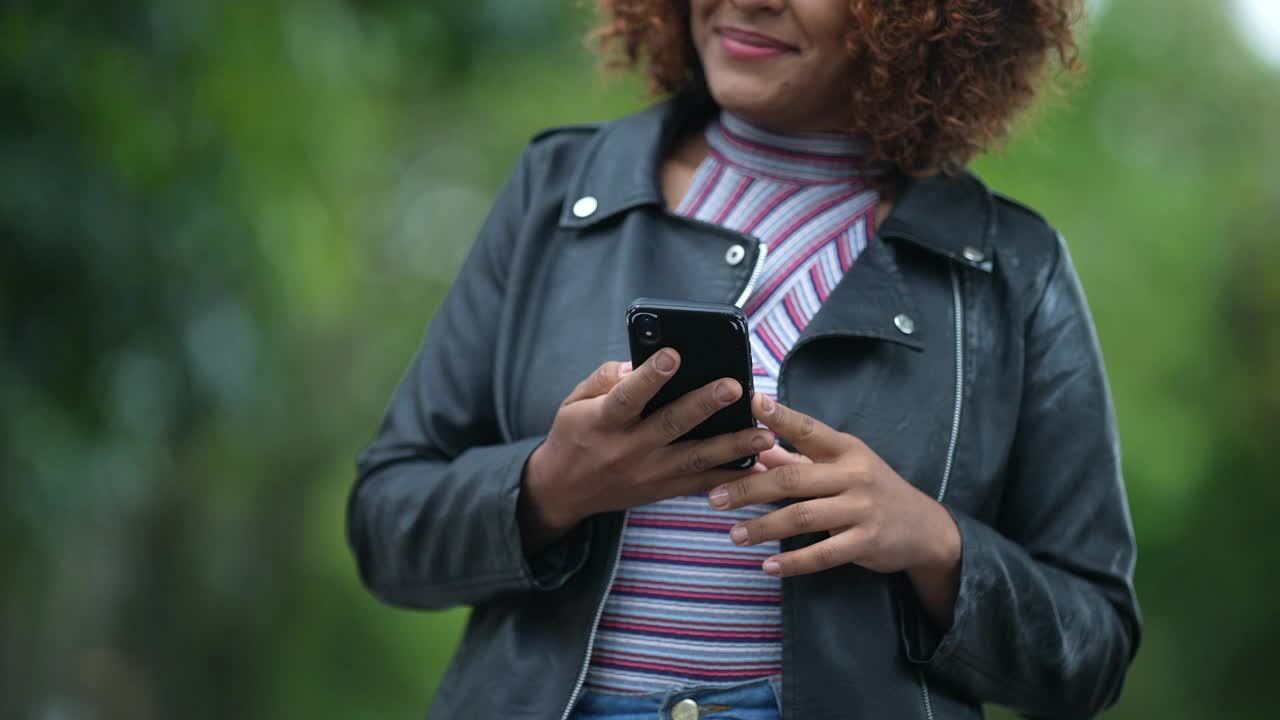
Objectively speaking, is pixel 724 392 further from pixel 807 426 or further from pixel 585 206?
pixel 585 206

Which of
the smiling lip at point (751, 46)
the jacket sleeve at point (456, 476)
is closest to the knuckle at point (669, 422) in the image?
the jacket sleeve at point (456, 476)

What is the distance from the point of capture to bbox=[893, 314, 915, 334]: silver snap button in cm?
170

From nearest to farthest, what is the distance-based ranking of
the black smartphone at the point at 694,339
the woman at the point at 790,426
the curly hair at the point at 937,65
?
the black smartphone at the point at 694,339, the woman at the point at 790,426, the curly hair at the point at 937,65

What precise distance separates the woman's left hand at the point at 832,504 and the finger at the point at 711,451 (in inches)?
1.0

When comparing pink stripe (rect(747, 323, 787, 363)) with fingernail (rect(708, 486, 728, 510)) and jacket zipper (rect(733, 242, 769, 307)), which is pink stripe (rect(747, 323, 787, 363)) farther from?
fingernail (rect(708, 486, 728, 510))

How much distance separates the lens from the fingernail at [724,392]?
1.40m

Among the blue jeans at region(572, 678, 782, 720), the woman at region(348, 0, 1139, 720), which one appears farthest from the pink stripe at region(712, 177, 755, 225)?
the blue jeans at region(572, 678, 782, 720)

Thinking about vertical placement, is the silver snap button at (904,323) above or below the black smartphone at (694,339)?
below

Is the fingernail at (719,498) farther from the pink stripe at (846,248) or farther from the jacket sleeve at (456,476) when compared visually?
the pink stripe at (846,248)

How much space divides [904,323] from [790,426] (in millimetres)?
290

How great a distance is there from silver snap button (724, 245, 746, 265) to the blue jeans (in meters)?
0.49

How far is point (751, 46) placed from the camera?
179 centimetres

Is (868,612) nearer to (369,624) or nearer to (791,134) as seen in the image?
(791,134)

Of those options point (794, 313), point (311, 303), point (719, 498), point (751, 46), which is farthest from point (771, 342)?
point (311, 303)
